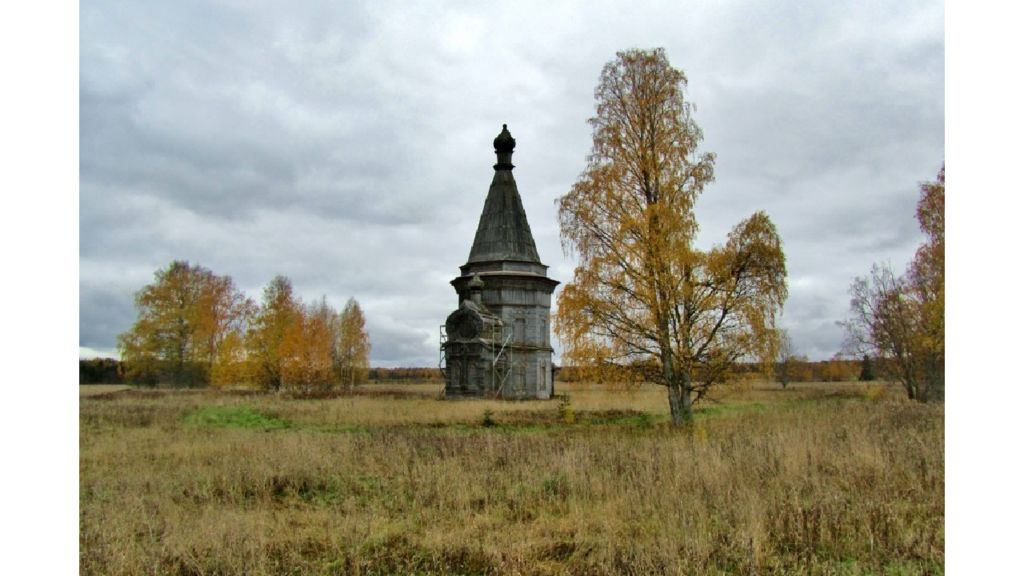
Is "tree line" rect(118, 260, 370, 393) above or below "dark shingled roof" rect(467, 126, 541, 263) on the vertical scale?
below

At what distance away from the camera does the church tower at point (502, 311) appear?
3048 cm

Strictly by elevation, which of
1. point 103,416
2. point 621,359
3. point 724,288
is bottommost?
point 103,416

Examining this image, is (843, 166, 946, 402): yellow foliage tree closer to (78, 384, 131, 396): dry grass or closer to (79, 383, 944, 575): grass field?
(79, 383, 944, 575): grass field

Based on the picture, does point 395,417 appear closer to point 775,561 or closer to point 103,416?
point 103,416

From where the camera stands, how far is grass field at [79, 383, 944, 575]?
5539mm

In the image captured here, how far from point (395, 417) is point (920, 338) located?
17.3 meters

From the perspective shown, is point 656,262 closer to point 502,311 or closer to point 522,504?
point 522,504

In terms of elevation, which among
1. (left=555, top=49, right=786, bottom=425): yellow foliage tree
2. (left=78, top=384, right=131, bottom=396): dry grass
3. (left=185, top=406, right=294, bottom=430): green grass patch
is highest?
(left=555, top=49, right=786, bottom=425): yellow foliage tree

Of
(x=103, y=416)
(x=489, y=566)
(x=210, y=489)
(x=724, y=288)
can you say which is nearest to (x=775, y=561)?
(x=489, y=566)

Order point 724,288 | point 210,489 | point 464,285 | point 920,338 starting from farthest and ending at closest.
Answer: point 464,285 → point 920,338 → point 724,288 → point 210,489

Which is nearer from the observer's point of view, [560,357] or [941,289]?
[560,357]

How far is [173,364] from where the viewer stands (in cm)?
4144

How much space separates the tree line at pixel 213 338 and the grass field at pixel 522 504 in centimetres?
2552

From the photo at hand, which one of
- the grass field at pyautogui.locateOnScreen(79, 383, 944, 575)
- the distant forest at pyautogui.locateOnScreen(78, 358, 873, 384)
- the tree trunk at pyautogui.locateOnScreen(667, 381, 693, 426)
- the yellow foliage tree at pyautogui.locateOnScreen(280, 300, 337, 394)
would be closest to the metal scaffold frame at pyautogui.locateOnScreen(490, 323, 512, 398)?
the distant forest at pyautogui.locateOnScreen(78, 358, 873, 384)
